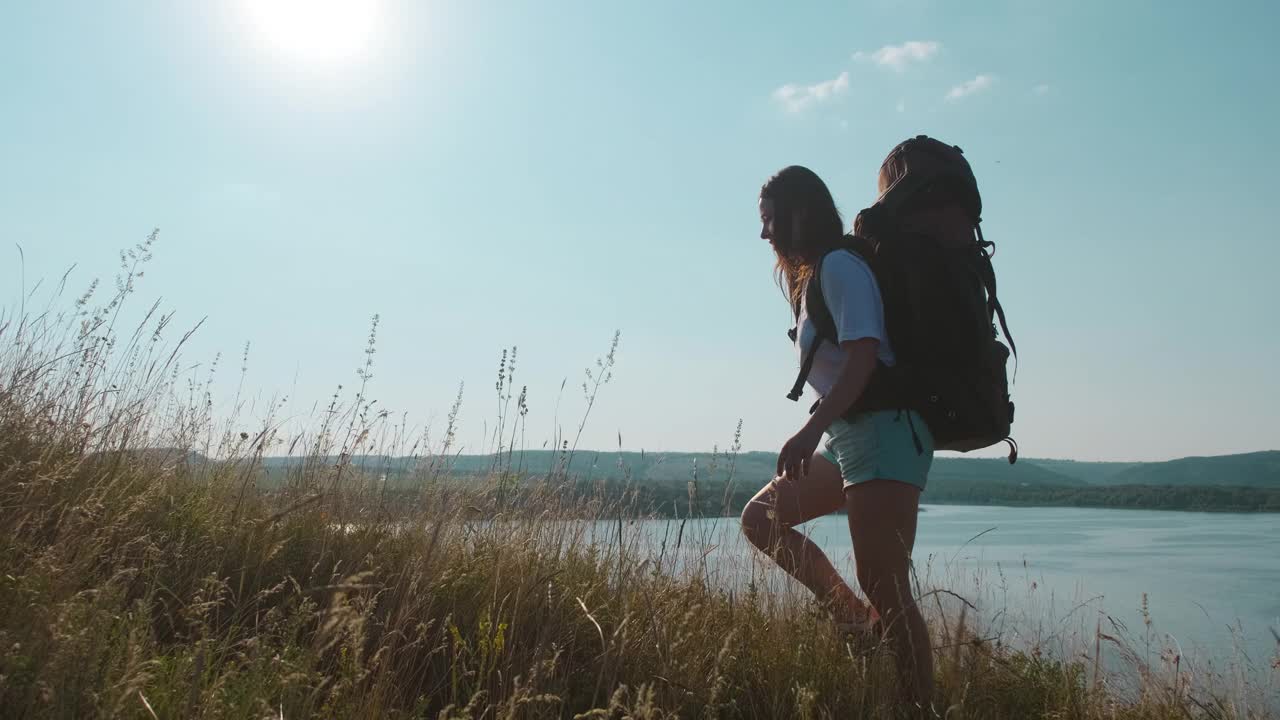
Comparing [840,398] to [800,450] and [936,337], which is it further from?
[936,337]

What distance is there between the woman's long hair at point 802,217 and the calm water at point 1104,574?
1035 mm

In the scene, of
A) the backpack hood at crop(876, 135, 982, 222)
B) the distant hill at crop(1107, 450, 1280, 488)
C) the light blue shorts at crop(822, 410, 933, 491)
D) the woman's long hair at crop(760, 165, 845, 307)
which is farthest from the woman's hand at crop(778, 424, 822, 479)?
the distant hill at crop(1107, 450, 1280, 488)

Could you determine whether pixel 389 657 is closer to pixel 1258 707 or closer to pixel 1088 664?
pixel 1258 707

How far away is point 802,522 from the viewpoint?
2547 millimetres

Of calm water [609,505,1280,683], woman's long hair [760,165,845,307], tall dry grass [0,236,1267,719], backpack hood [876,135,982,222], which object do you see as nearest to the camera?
tall dry grass [0,236,1267,719]

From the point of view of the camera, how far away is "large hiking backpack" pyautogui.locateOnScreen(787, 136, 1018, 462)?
2184 mm

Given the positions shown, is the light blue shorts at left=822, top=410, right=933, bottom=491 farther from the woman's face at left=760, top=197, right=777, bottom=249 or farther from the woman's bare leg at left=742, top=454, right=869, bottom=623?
the woman's face at left=760, top=197, right=777, bottom=249

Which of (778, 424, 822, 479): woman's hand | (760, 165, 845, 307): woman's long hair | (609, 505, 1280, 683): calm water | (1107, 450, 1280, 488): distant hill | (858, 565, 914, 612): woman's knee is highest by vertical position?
(1107, 450, 1280, 488): distant hill

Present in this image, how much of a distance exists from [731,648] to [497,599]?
85 cm

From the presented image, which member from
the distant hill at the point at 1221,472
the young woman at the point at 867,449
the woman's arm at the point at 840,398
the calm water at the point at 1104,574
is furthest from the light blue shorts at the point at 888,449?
the distant hill at the point at 1221,472

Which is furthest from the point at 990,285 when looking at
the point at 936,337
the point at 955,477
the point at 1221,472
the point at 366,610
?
the point at 1221,472

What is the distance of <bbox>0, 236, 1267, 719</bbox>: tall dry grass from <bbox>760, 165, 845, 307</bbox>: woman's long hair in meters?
1.21

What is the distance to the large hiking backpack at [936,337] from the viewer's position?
7.16ft

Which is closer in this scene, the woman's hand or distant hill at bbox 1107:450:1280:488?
the woman's hand
